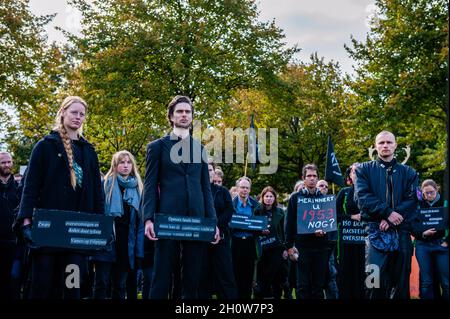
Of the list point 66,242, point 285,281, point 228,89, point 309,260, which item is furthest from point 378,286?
point 228,89

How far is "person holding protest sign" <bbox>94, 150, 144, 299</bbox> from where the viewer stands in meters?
8.95

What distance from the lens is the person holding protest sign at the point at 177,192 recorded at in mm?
5855

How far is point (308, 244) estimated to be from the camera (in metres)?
10.1

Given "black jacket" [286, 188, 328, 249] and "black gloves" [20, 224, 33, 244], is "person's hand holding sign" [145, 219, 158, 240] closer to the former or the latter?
"black gloves" [20, 224, 33, 244]

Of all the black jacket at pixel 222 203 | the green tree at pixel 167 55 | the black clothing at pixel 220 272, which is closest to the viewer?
the black clothing at pixel 220 272

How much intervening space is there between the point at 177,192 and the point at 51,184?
1.16 m

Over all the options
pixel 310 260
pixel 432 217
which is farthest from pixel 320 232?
pixel 432 217

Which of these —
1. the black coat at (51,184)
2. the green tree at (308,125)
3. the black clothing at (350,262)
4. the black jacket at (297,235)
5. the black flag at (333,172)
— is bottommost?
the black clothing at (350,262)

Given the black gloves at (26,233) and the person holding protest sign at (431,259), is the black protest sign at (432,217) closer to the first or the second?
the person holding protest sign at (431,259)

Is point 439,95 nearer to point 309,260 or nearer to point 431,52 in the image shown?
point 431,52

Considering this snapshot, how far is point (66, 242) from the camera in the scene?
5.43 meters

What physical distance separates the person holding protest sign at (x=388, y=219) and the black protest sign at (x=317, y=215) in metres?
2.46

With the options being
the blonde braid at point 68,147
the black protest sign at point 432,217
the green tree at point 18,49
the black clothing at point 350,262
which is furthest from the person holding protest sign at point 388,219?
the green tree at point 18,49

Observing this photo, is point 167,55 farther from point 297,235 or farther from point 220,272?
point 220,272
